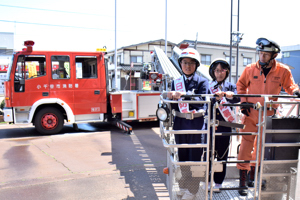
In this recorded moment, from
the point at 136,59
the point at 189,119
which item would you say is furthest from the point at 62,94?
the point at 136,59

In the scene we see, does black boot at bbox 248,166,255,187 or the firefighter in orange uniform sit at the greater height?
the firefighter in orange uniform

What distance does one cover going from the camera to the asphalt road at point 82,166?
374cm

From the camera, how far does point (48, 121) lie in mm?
7617

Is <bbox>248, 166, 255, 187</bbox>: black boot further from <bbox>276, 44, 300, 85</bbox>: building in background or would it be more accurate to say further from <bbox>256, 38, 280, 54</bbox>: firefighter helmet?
<bbox>276, 44, 300, 85</bbox>: building in background

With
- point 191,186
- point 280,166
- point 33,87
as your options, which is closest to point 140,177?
point 191,186

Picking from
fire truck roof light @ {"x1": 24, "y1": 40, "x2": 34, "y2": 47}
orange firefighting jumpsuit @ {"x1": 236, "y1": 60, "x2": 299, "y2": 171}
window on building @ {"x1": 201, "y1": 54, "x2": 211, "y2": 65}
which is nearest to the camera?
orange firefighting jumpsuit @ {"x1": 236, "y1": 60, "x2": 299, "y2": 171}

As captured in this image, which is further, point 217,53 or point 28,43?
point 217,53

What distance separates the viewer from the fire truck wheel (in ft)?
24.7

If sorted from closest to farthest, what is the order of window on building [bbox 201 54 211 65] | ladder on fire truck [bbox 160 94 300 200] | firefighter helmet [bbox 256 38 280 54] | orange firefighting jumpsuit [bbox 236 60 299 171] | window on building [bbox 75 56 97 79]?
ladder on fire truck [bbox 160 94 300 200]
firefighter helmet [bbox 256 38 280 54]
orange firefighting jumpsuit [bbox 236 60 299 171]
window on building [bbox 75 56 97 79]
window on building [bbox 201 54 211 65]

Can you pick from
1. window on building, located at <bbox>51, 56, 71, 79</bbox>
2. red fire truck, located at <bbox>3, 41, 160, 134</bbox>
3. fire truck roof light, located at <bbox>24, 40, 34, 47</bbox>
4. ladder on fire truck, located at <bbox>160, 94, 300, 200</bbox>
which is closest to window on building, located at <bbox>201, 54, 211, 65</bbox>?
red fire truck, located at <bbox>3, 41, 160, 134</bbox>

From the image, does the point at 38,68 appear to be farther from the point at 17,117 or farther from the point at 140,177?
the point at 140,177

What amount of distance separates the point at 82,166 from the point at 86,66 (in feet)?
13.2

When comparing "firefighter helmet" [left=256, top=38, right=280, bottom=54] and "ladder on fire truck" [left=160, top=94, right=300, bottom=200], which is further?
"firefighter helmet" [left=256, top=38, right=280, bottom=54]

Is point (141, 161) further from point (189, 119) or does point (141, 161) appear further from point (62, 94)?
point (62, 94)
